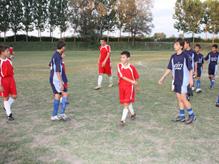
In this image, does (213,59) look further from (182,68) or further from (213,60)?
(182,68)

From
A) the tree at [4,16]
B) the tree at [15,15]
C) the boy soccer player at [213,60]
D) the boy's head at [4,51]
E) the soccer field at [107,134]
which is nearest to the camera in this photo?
the soccer field at [107,134]

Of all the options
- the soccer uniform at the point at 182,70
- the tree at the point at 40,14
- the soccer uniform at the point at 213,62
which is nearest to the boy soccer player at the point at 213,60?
the soccer uniform at the point at 213,62

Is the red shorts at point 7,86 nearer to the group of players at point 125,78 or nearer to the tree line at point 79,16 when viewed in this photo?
the group of players at point 125,78

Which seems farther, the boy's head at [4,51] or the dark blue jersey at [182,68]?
the boy's head at [4,51]

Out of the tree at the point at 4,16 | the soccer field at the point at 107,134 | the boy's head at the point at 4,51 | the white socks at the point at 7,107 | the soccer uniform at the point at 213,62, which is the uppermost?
the tree at the point at 4,16

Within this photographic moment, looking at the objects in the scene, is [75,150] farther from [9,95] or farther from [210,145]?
[9,95]

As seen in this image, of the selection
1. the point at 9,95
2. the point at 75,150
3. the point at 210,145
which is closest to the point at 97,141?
the point at 75,150

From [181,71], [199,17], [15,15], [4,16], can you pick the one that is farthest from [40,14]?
[181,71]

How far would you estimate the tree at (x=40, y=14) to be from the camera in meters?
60.0

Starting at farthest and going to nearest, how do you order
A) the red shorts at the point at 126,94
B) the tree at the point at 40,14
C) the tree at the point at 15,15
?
1. the tree at the point at 40,14
2. the tree at the point at 15,15
3. the red shorts at the point at 126,94

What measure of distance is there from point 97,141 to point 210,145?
210 cm

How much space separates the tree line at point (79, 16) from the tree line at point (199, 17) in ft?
25.9

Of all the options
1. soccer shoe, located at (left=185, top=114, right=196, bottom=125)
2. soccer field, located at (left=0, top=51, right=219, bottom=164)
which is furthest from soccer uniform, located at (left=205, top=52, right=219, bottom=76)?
soccer shoe, located at (left=185, top=114, right=196, bottom=125)

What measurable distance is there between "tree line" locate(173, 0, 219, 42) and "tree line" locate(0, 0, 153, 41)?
7907mm
